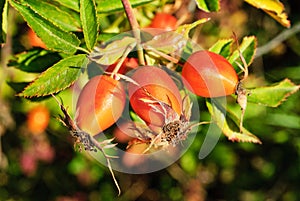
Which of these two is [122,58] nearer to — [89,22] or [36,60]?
[89,22]

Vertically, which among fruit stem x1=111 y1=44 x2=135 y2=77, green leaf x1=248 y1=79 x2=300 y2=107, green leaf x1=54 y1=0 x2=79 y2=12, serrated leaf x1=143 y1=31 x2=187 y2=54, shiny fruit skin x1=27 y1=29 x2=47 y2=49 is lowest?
green leaf x1=248 y1=79 x2=300 y2=107

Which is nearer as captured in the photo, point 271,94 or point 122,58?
point 122,58

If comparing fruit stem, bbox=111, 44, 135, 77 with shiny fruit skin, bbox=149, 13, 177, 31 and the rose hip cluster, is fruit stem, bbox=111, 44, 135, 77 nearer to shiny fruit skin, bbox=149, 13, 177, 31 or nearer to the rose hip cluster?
the rose hip cluster

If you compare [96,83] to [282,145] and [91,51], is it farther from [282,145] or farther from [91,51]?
[282,145]

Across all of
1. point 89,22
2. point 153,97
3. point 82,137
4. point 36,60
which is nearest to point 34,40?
point 36,60

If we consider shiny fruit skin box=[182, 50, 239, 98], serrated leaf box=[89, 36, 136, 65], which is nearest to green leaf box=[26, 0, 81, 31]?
serrated leaf box=[89, 36, 136, 65]

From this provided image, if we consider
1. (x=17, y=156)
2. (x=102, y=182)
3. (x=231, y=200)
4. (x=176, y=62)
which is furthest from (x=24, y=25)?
(x=231, y=200)

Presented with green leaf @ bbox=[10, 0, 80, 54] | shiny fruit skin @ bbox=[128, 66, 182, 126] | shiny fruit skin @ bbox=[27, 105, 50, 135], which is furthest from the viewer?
shiny fruit skin @ bbox=[27, 105, 50, 135]

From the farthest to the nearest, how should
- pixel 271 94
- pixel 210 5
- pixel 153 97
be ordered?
pixel 271 94
pixel 210 5
pixel 153 97
